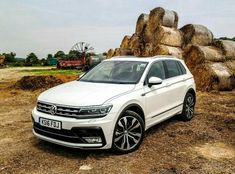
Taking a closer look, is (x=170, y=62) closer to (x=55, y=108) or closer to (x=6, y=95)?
(x=55, y=108)

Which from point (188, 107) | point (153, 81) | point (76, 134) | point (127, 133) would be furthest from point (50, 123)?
point (188, 107)

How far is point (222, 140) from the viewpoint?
6324 mm

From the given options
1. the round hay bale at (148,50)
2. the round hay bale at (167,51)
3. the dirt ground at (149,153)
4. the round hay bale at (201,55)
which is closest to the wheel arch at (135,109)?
the dirt ground at (149,153)

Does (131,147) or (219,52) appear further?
(219,52)

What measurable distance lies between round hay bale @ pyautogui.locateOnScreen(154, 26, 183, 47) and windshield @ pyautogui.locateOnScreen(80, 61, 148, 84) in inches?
259

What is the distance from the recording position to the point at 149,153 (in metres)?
5.45

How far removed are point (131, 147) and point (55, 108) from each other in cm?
146

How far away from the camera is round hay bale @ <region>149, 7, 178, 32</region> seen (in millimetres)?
13188

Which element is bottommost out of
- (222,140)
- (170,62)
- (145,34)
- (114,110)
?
(222,140)

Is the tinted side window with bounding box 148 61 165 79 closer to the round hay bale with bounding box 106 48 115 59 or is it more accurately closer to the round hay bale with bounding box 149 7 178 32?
the round hay bale with bounding box 149 7 178 32

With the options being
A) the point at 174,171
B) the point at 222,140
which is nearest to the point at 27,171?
the point at 174,171

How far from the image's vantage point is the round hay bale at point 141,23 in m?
14.3

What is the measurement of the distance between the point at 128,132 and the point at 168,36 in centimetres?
828

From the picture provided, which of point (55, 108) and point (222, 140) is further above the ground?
point (55, 108)
